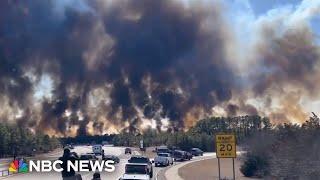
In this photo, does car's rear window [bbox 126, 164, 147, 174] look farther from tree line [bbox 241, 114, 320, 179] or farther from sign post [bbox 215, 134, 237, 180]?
sign post [bbox 215, 134, 237, 180]

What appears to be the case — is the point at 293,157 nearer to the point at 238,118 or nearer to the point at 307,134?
the point at 307,134

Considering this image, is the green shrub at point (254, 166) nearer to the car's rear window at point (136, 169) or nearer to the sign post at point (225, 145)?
the car's rear window at point (136, 169)

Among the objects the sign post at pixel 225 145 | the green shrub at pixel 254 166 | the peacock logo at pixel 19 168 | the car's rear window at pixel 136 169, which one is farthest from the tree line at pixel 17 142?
the sign post at pixel 225 145

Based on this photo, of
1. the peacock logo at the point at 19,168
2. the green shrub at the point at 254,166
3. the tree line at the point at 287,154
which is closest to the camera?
the tree line at the point at 287,154

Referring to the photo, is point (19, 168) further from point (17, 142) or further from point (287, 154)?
point (17, 142)

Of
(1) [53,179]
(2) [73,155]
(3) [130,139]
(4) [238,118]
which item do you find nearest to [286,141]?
(1) [53,179]

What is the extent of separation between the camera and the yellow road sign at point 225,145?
25250 millimetres

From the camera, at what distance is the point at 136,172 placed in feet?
117

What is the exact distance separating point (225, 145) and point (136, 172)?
11.7 meters

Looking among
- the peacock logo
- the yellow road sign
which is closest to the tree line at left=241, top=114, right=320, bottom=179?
the yellow road sign

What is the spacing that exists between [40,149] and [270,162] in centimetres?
11040

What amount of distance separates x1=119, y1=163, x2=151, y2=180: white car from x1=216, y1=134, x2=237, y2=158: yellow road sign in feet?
32.2

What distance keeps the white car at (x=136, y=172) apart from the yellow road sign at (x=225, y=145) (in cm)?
982

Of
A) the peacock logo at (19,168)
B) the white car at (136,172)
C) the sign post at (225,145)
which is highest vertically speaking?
the sign post at (225,145)
